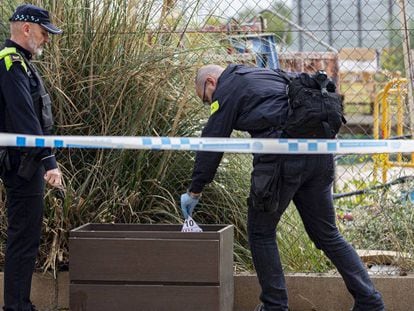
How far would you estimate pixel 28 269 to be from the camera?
573 cm


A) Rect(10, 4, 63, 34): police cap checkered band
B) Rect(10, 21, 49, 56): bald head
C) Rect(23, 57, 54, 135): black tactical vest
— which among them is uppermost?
Rect(10, 4, 63, 34): police cap checkered band

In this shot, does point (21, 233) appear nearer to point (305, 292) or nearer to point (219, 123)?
point (219, 123)

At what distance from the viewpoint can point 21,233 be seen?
18.6ft

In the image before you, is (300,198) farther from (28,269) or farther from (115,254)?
(28,269)

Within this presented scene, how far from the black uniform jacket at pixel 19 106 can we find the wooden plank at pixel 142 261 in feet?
2.07

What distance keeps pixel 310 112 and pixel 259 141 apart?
13.3 inches

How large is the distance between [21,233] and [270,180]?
60.8 inches

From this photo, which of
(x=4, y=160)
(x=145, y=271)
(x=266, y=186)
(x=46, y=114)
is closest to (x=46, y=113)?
(x=46, y=114)

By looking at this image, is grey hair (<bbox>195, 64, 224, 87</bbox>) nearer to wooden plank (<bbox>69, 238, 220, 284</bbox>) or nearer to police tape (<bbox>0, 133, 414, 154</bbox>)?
police tape (<bbox>0, 133, 414, 154</bbox>)

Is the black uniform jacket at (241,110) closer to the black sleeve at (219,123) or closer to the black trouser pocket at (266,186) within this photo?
the black sleeve at (219,123)

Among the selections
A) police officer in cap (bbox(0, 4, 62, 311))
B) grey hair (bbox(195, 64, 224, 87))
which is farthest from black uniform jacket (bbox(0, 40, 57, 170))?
grey hair (bbox(195, 64, 224, 87))

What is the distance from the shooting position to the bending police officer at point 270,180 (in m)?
5.50

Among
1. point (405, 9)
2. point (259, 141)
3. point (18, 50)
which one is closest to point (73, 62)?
point (18, 50)

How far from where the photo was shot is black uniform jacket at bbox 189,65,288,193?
5500 millimetres
